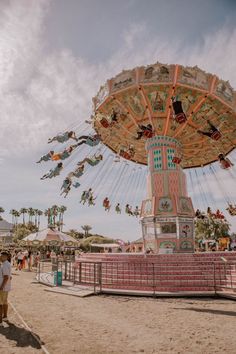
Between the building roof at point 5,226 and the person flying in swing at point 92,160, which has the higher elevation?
the person flying in swing at point 92,160

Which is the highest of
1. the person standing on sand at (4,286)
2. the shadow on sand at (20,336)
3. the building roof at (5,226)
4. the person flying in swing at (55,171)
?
the person flying in swing at (55,171)

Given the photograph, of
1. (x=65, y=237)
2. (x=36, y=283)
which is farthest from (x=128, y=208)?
(x=36, y=283)

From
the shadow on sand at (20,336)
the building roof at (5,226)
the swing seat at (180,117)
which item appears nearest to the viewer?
the shadow on sand at (20,336)

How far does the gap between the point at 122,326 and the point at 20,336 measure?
2.51 meters

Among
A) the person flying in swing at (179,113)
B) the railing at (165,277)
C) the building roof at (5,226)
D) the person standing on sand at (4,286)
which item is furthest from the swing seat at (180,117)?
the building roof at (5,226)

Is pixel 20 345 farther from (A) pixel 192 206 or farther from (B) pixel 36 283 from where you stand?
(A) pixel 192 206

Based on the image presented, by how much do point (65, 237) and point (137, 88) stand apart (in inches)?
600

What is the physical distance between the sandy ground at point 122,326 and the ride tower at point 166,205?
30.7 ft

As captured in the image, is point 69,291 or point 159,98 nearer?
point 69,291

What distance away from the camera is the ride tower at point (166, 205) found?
20469 millimetres

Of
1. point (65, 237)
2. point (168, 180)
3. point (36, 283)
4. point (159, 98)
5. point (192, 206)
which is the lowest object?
point (36, 283)

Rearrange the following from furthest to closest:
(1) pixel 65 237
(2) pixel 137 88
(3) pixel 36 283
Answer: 1. (1) pixel 65 237
2. (2) pixel 137 88
3. (3) pixel 36 283

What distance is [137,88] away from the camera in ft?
67.4

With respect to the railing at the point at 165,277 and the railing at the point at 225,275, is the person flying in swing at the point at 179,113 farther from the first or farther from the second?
the railing at the point at 225,275
